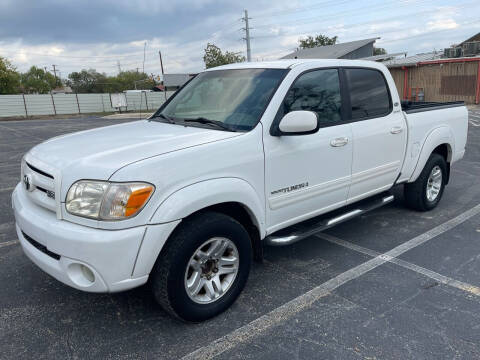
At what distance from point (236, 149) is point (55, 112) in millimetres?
37351

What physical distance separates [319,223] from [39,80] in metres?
102

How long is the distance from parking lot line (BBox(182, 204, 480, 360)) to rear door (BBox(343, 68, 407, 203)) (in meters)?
0.64

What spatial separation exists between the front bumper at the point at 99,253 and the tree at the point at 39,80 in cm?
9606

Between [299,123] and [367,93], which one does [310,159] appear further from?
[367,93]

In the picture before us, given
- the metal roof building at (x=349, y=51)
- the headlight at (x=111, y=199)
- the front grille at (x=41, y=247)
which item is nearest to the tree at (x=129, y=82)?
the metal roof building at (x=349, y=51)

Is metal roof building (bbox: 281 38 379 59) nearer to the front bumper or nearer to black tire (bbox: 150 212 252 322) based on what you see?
black tire (bbox: 150 212 252 322)

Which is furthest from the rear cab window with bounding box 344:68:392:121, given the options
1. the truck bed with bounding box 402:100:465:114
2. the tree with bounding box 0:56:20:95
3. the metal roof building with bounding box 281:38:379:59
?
the tree with bounding box 0:56:20:95

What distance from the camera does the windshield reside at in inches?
128

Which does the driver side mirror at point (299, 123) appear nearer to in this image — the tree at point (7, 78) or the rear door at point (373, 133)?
the rear door at point (373, 133)

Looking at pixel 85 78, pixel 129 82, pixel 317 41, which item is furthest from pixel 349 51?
pixel 85 78

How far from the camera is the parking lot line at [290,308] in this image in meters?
2.64

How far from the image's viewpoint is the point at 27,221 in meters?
2.77

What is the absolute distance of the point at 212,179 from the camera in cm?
277

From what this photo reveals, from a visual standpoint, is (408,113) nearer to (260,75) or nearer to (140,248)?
(260,75)
